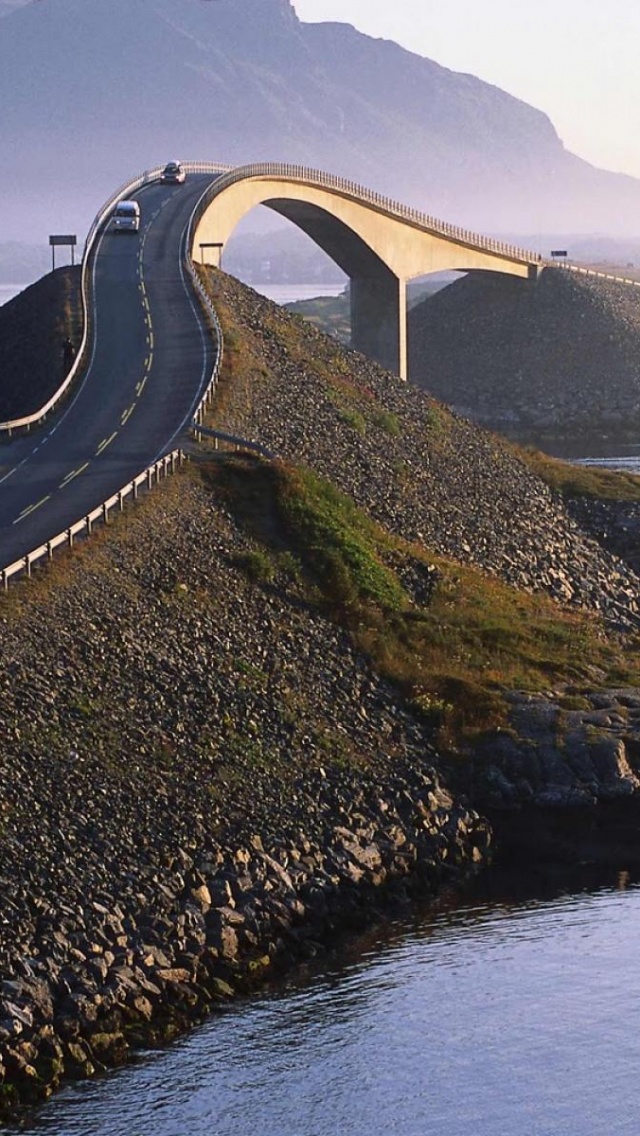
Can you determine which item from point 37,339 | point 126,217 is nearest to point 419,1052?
point 37,339

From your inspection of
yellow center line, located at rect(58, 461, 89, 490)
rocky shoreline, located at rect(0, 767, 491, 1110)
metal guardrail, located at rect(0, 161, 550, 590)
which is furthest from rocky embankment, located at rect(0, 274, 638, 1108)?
yellow center line, located at rect(58, 461, 89, 490)

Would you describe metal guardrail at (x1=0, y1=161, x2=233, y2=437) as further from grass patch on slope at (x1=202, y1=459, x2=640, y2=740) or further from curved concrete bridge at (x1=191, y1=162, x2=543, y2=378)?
grass patch on slope at (x1=202, y1=459, x2=640, y2=740)

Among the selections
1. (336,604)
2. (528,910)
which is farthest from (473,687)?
(528,910)

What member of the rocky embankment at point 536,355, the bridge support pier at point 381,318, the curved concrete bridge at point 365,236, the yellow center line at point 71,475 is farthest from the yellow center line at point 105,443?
the bridge support pier at point 381,318

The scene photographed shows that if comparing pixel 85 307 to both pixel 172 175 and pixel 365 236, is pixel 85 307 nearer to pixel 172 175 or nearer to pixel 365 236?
pixel 172 175

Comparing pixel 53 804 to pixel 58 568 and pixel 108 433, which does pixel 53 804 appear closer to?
pixel 58 568

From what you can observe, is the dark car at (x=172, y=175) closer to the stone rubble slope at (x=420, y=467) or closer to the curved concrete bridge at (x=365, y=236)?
the curved concrete bridge at (x=365, y=236)
